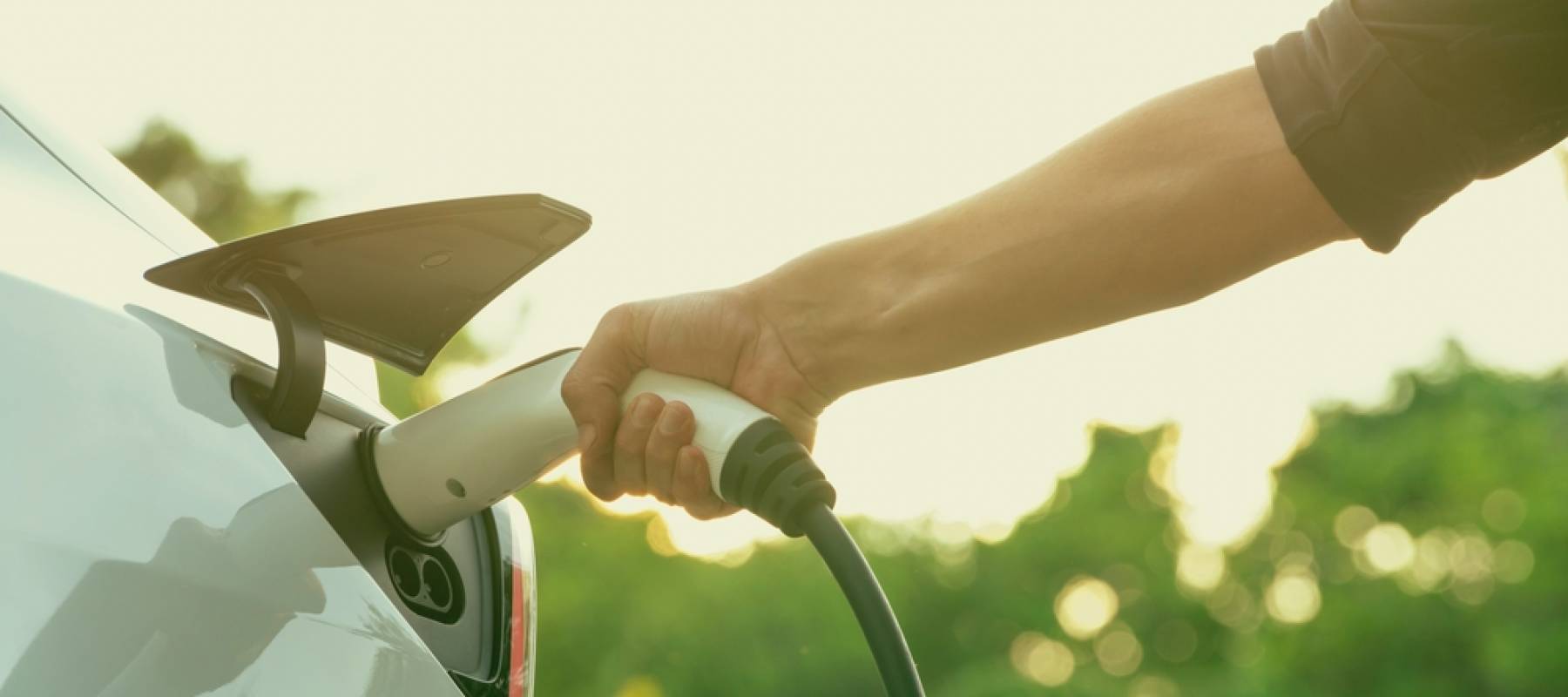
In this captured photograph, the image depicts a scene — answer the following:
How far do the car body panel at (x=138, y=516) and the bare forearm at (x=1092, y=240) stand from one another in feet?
2.99

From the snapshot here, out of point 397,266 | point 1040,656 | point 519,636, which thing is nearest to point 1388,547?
point 1040,656

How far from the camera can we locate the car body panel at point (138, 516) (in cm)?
101

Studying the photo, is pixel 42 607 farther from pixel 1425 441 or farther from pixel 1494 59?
pixel 1425 441

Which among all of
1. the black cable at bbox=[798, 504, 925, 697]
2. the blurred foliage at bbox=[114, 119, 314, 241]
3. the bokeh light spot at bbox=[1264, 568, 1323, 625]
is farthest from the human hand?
the bokeh light spot at bbox=[1264, 568, 1323, 625]

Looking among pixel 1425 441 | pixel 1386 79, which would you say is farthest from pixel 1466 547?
pixel 1386 79

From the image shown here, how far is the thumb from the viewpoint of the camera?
69.6 inches

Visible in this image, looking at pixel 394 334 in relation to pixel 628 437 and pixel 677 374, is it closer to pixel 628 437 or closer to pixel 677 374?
pixel 628 437

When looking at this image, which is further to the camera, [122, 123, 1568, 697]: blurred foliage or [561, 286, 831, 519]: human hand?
[122, 123, 1568, 697]: blurred foliage

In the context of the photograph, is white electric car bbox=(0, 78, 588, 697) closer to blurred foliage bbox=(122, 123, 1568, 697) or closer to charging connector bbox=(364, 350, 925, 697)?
charging connector bbox=(364, 350, 925, 697)

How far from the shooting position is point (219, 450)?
1.17 meters

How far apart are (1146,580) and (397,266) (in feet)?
109

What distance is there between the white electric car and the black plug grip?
0.88 feet

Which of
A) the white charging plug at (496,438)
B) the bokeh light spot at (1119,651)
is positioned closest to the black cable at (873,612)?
the white charging plug at (496,438)

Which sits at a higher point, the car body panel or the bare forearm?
the bare forearm
